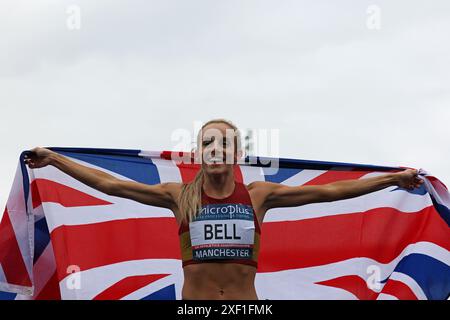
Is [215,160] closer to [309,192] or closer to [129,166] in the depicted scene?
[309,192]

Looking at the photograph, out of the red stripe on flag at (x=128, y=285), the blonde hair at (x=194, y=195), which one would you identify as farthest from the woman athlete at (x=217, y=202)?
the red stripe on flag at (x=128, y=285)

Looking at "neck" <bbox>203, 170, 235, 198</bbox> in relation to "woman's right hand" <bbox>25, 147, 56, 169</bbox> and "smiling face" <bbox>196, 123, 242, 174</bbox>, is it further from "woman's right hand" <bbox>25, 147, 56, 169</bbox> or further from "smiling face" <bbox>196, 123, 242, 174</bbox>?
"woman's right hand" <bbox>25, 147, 56, 169</bbox>

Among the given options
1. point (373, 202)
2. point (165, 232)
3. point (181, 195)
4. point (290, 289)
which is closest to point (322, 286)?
point (290, 289)

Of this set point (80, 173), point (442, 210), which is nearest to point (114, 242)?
point (80, 173)

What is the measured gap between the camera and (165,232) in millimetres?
11711

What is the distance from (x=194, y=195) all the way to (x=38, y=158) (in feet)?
5.66

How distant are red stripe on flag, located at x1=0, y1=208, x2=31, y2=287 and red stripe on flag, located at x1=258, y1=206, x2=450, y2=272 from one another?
9.93 ft

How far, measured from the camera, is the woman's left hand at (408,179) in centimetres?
1034

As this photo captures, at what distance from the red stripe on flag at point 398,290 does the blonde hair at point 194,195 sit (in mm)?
3112

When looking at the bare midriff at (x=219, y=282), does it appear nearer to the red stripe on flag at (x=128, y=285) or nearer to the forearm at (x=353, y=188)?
the forearm at (x=353, y=188)

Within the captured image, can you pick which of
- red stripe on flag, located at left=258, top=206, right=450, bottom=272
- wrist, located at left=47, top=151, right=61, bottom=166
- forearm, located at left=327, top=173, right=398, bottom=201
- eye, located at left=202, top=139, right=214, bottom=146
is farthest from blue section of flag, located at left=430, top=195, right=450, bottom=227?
wrist, located at left=47, top=151, right=61, bottom=166

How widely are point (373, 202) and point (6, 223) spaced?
460cm
